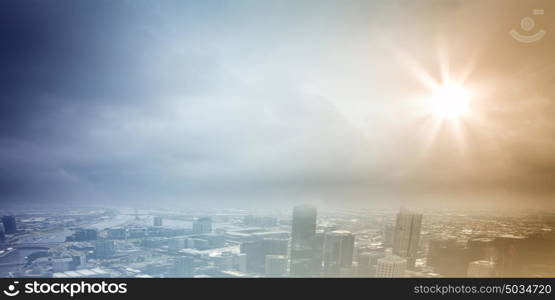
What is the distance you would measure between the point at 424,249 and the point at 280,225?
5.78ft

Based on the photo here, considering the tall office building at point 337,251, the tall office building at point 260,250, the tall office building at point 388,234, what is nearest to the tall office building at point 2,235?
the tall office building at point 260,250

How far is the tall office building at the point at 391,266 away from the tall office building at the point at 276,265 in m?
0.93

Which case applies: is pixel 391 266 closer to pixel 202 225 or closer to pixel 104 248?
pixel 202 225

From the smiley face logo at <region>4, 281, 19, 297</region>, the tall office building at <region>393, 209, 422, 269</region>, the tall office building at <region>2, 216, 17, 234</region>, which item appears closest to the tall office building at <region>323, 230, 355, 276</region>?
the tall office building at <region>393, 209, 422, 269</region>

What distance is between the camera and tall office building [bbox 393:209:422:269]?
10.2 feet

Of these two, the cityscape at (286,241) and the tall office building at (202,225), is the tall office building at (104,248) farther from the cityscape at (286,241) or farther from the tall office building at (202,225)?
the tall office building at (202,225)

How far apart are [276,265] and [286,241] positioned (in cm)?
50

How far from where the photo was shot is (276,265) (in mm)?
2697

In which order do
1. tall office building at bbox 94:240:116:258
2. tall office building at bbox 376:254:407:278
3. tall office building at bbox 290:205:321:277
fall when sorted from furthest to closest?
tall office building at bbox 290:205:321:277 → tall office building at bbox 94:240:116:258 → tall office building at bbox 376:254:407:278

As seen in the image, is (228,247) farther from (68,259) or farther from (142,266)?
(68,259)

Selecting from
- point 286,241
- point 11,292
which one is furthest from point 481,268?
point 11,292

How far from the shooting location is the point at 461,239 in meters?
3.21

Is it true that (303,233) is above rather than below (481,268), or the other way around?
above

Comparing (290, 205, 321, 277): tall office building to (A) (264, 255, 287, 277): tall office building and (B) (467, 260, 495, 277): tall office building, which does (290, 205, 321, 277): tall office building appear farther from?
(B) (467, 260, 495, 277): tall office building
